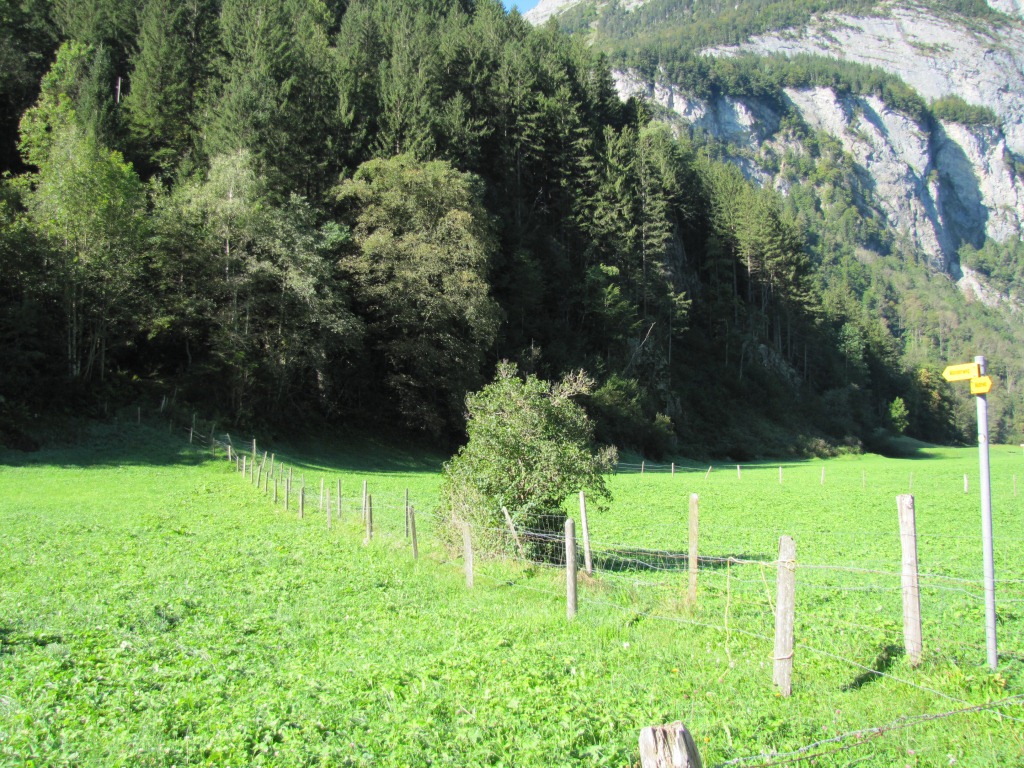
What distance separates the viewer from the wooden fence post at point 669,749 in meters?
2.81

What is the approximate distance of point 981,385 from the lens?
22.2ft

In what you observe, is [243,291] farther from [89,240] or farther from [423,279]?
[423,279]

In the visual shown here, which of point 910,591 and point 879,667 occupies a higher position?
point 910,591

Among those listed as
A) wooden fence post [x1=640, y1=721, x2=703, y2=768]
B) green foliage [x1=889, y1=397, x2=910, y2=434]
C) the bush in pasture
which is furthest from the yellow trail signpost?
green foliage [x1=889, y1=397, x2=910, y2=434]

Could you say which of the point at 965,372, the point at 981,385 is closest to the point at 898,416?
the point at 965,372

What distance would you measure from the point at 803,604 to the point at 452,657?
19.9 ft

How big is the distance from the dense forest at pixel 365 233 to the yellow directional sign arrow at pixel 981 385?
34495mm

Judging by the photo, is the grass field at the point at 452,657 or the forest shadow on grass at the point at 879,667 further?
the forest shadow on grass at the point at 879,667

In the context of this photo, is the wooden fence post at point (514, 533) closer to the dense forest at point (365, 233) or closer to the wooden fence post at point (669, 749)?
the wooden fence post at point (669, 749)

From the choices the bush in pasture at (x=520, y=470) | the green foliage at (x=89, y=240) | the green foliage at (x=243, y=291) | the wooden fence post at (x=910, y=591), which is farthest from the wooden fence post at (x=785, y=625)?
the green foliage at (x=89, y=240)

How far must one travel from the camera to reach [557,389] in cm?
1472

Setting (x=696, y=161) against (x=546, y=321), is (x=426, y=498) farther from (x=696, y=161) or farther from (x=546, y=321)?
(x=696, y=161)

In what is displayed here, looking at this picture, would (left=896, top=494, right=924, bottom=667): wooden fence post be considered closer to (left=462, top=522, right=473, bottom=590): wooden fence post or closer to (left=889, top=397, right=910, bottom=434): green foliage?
(left=462, top=522, right=473, bottom=590): wooden fence post

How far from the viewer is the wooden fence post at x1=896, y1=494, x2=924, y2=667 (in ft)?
23.0
